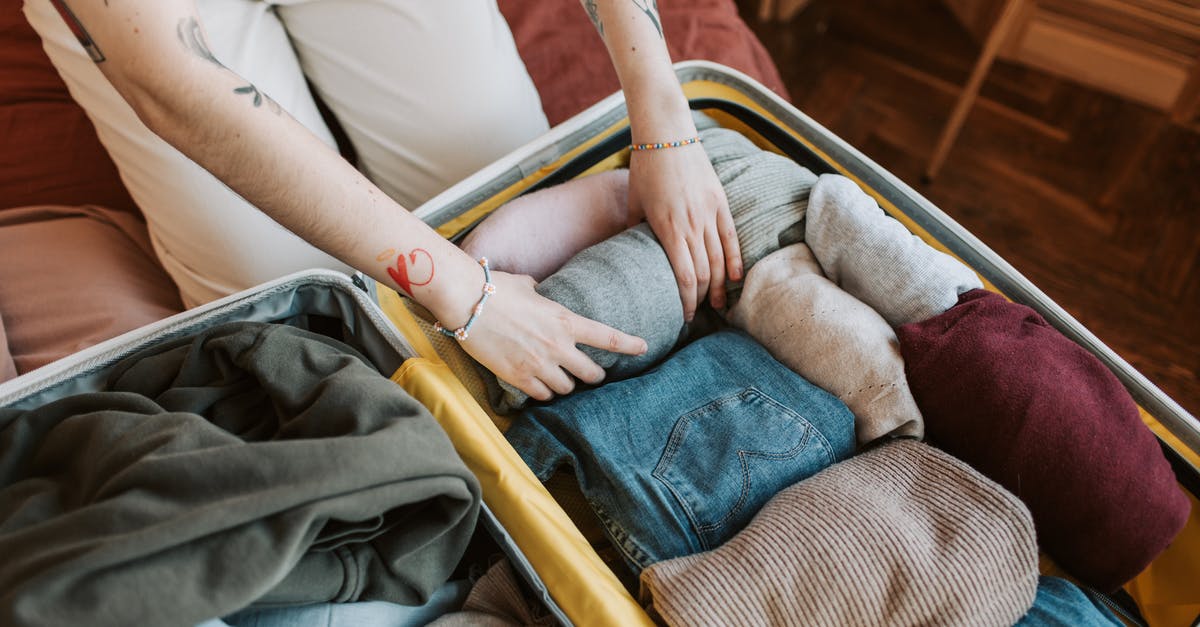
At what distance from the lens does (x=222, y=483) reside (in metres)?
0.44

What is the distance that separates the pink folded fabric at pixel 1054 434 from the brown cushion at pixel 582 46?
667 mm

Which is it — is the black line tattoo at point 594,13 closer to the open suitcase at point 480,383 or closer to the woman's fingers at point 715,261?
the open suitcase at point 480,383

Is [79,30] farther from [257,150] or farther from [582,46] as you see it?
[582,46]

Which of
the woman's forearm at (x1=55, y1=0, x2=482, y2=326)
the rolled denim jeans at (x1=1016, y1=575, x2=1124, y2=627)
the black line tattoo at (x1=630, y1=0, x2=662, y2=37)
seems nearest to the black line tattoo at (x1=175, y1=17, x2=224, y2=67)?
the woman's forearm at (x1=55, y1=0, x2=482, y2=326)

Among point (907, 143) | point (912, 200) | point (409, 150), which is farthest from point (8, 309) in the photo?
point (907, 143)

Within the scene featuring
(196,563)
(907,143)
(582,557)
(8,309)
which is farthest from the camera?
(907,143)

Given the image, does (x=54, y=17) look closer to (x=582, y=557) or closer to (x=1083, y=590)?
(x=582, y=557)

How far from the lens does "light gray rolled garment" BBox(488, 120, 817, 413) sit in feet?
2.22

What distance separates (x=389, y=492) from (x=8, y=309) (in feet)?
2.32

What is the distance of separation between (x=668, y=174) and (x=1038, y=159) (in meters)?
1.21

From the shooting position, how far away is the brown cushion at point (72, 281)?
83cm

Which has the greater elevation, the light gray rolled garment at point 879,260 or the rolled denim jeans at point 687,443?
the light gray rolled garment at point 879,260

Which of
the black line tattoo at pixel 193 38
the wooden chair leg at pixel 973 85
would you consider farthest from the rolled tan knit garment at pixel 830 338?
the wooden chair leg at pixel 973 85

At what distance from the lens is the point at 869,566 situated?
0.50 m
